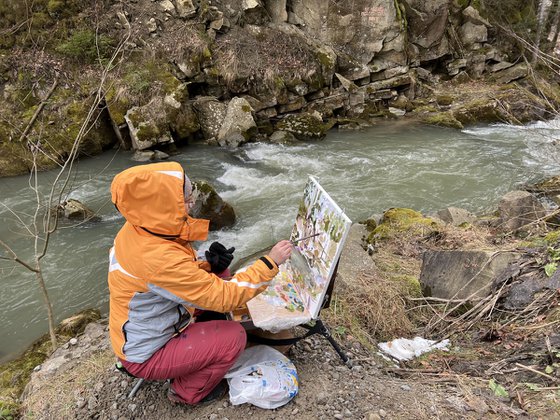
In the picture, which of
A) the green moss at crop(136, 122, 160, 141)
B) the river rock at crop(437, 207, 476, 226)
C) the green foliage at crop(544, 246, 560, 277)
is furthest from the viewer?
the green moss at crop(136, 122, 160, 141)

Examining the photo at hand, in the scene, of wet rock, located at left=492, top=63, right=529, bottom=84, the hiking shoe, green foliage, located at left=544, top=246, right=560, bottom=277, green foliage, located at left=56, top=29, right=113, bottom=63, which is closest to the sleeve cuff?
the hiking shoe

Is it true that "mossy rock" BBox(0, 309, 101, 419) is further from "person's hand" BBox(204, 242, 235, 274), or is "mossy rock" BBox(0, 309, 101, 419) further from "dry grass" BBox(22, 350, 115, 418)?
"person's hand" BBox(204, 242, 235, 274)

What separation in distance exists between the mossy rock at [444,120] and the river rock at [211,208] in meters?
8.83

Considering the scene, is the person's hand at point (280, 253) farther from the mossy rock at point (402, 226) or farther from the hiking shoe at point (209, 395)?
the mossy rock at point (402, 226)

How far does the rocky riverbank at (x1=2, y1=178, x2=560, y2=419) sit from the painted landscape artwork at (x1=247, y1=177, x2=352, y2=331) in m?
0.58

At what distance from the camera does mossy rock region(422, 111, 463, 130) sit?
13.2 metres

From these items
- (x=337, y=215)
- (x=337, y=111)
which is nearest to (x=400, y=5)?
(x=337, y=111)

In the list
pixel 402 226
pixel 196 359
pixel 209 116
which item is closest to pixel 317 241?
pixel 196 359

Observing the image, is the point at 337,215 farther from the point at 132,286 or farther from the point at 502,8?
the point at 502,8

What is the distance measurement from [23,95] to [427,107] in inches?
507

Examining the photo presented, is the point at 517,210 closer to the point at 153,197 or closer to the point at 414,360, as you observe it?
the point at 414,360

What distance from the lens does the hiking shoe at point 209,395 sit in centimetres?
277

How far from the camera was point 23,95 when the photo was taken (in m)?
10.9

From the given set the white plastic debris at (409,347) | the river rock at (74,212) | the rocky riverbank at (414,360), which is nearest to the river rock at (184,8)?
the river rock at (74,212)
